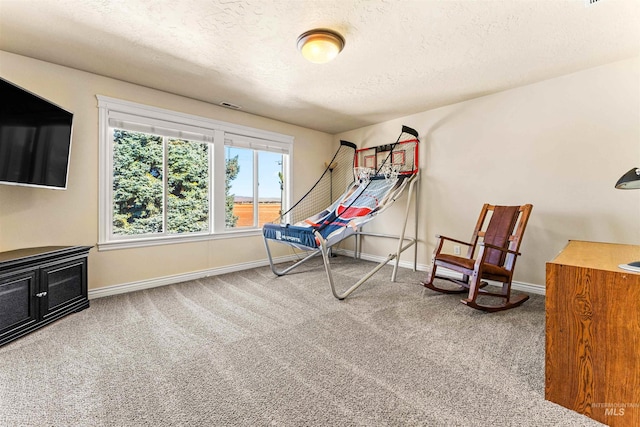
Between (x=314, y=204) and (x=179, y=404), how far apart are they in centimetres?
388

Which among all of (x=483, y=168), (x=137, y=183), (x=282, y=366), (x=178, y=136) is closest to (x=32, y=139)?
(x=137, y=183)

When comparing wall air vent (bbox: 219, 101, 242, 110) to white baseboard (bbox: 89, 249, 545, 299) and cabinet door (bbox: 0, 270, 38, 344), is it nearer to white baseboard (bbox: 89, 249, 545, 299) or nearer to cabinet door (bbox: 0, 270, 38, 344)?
white baseboard (bbox: 89, 249, 545, 299)

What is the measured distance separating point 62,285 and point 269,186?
8.99 ft

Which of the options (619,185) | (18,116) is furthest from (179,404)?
(619,185)

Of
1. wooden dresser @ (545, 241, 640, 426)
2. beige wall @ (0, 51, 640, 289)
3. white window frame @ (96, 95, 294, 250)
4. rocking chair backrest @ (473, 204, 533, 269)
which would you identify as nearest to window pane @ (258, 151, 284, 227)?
white window frame @ (96, 95, 294, 250)

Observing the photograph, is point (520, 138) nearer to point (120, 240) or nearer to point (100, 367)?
point (100, 367)

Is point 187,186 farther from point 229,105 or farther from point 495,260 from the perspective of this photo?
point 495,260

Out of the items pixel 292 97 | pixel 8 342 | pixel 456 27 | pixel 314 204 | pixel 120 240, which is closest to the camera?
pixel 8 342

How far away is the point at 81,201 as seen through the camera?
2.71 m

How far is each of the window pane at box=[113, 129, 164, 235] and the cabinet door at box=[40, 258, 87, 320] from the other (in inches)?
24.6

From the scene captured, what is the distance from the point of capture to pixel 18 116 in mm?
2074

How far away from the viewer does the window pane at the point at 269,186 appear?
13.9 feet

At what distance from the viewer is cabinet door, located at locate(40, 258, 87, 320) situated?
2148 mm

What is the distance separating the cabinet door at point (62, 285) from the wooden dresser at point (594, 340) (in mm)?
3554
